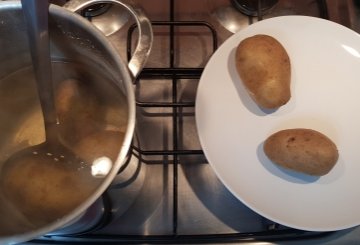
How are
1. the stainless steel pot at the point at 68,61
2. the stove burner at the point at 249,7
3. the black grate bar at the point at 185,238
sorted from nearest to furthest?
the stainless steel pot at the point at 68,61 → the black grate bar at the point at 185,238 → the stove burner at the point at 249,7

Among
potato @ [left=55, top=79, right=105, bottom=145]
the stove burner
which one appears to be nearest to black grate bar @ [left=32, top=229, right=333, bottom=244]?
potato @ [left=55, top=79, right=105, bottom=145]

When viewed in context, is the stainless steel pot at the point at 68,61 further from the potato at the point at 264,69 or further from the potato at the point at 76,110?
the potato at the point at 264,69

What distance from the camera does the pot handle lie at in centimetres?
45

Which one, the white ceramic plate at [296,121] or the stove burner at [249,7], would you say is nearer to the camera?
the white ceramic plate at [296,121]

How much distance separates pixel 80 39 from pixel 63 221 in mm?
210

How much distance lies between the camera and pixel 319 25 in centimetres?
62

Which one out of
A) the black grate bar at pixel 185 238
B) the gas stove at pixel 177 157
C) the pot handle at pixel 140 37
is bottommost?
the black grate bar at pixel 185 238

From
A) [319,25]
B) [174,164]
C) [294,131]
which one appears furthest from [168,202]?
[319,25]

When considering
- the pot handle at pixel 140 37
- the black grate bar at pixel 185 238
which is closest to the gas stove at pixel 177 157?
the black grate bar at pixel 185 238

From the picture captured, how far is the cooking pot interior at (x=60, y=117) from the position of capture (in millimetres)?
477

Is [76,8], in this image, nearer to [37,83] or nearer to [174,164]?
[37,83]

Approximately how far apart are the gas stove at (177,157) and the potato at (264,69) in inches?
2.1

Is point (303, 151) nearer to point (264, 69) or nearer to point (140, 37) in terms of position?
point (264, 69)

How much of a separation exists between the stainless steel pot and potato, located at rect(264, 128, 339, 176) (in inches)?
7.5
